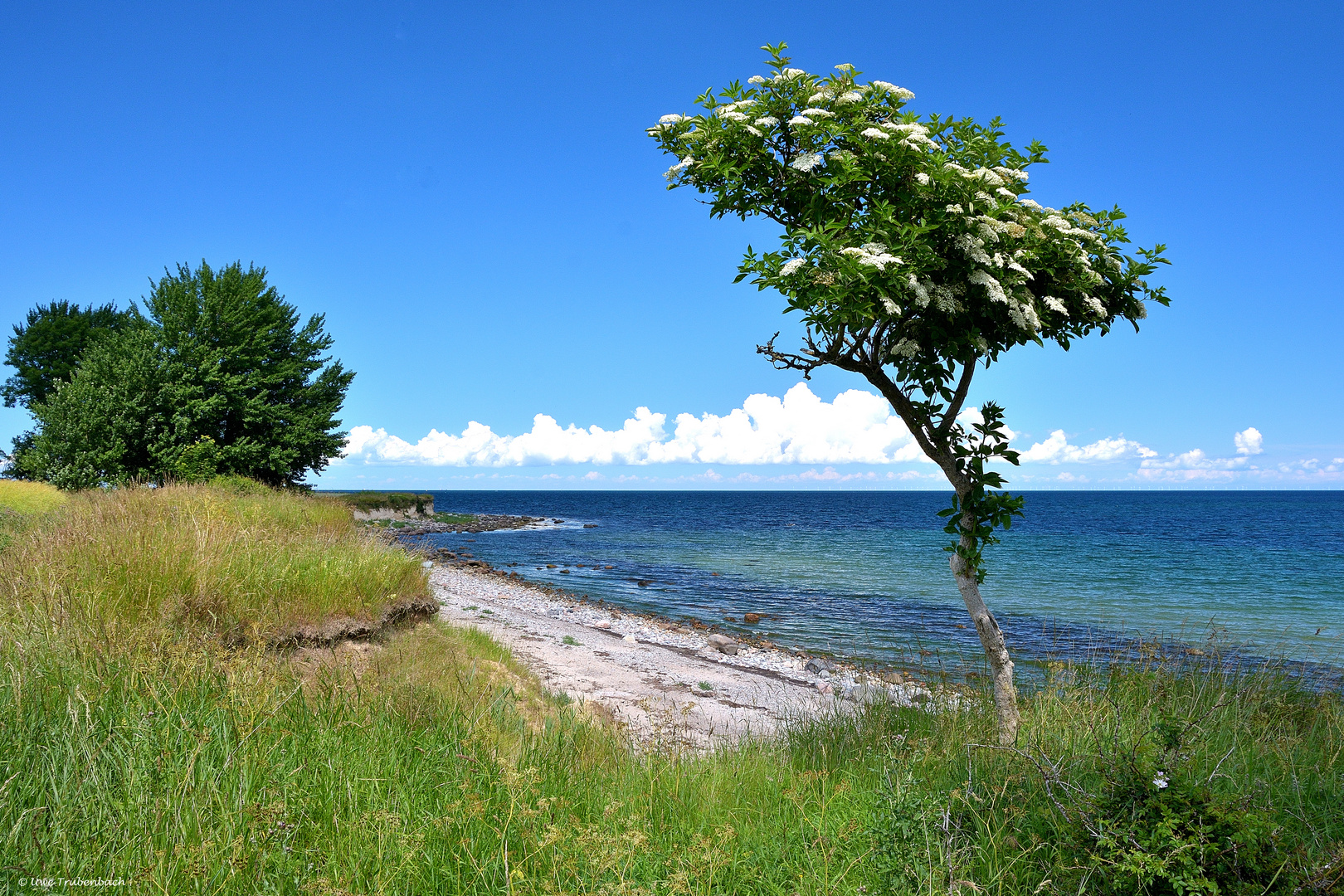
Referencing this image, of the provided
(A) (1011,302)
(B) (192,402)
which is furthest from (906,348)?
(B) (192,402)

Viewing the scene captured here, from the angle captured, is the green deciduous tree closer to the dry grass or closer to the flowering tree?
the dry grass

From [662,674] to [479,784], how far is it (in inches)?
407

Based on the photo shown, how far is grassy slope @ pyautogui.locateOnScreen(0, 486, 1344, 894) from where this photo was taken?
3.16m

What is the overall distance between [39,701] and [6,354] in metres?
56.1

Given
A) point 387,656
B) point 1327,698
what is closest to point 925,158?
point 387,656

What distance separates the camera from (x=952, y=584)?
94.0 ft

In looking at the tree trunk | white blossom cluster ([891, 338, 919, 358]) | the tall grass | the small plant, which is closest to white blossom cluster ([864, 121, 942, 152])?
white blossom cluster ([891, 338, 919, 358])

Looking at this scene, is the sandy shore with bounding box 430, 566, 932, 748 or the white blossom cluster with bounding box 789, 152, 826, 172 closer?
the white blossom cluster with bounding box 789, 152, 826, 172

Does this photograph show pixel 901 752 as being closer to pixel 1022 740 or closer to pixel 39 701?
pixel 1022 740

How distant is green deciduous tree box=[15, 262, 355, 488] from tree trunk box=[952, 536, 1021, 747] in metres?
27.9

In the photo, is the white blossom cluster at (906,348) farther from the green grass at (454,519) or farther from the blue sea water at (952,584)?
the green grass at (454,519)

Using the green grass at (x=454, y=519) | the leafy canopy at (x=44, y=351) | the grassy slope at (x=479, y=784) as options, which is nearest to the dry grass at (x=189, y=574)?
the grassy slope at (x=479, y=784)

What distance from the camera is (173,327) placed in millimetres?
28703

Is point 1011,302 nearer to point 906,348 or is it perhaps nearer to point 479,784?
point 906,348
